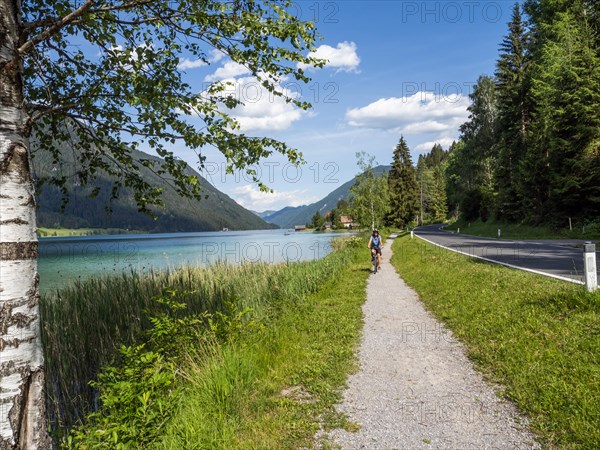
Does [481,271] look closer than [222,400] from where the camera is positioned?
No

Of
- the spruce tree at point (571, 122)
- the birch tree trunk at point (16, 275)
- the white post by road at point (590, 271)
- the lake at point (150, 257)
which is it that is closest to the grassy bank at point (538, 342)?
the white post by road at point (590, 271)

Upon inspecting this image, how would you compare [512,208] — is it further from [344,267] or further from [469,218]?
[344,267]

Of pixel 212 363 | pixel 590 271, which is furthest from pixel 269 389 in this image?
pixel 590 271

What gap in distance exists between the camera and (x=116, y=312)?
934cm

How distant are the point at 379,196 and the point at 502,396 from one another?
40.0 metres

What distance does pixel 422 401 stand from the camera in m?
4.47

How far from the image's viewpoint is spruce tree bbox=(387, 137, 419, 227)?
6312 cm

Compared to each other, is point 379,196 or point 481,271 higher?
point 379,196

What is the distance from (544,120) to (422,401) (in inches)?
1208

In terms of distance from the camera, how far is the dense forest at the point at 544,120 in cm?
2367

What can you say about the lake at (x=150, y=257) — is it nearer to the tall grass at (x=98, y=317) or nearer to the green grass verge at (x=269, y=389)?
the tall grass at (x=98, y=317)

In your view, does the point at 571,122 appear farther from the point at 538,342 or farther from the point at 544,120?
the point at 538,342

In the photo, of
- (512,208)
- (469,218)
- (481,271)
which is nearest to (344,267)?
(481,271)

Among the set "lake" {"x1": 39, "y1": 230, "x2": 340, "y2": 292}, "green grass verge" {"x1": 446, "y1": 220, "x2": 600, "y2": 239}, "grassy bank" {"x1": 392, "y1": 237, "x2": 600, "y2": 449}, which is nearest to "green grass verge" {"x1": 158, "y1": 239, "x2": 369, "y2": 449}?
"grassy bank" {"x1": 392, "y1": 237, "x2": 600, "y2": 449}
